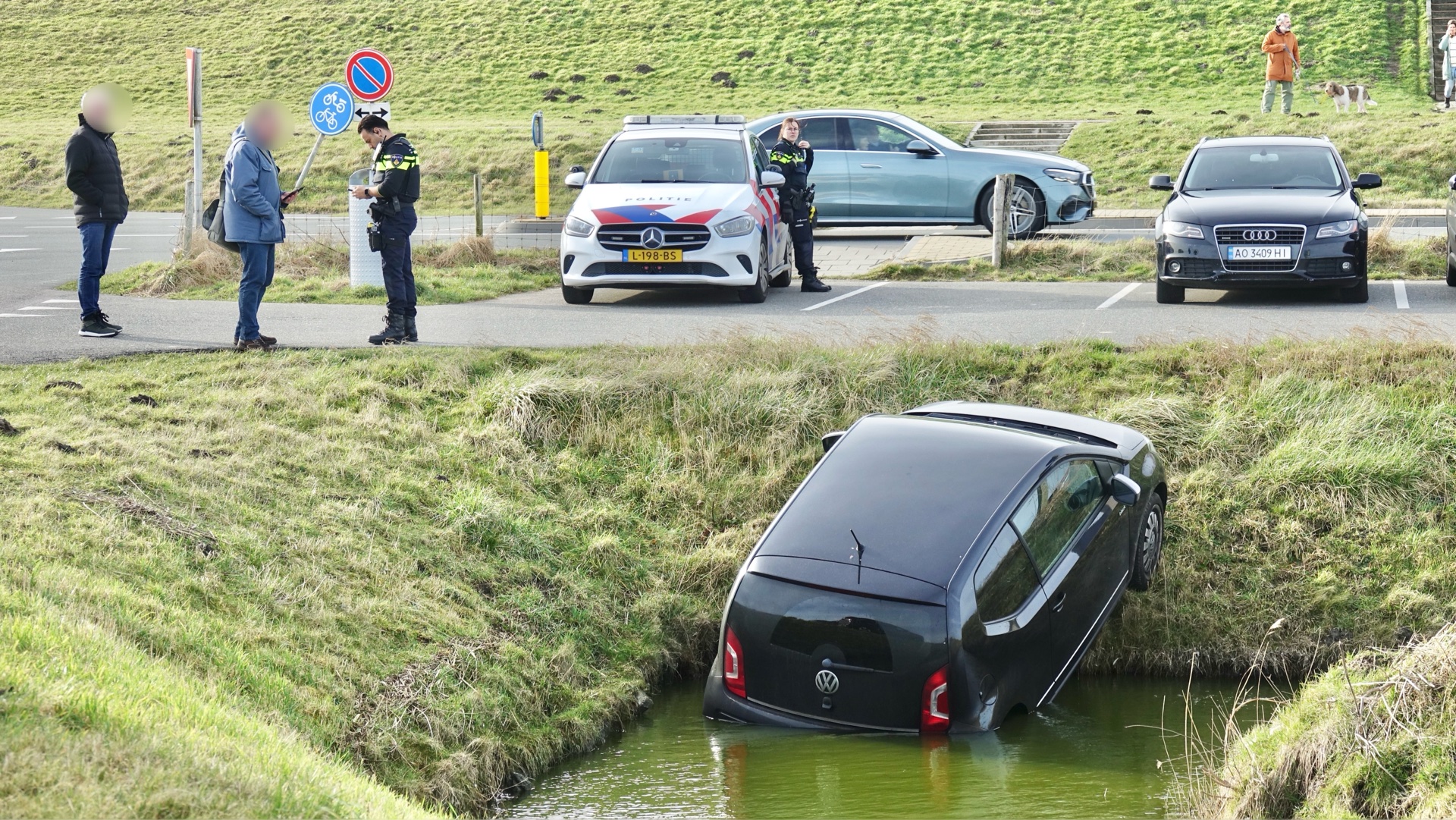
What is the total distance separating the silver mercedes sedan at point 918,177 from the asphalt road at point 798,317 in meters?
3.51

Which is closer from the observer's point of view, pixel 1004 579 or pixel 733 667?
pixel 1004 579

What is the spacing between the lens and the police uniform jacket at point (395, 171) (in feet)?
37.6

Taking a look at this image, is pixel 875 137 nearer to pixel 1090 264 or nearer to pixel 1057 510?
pixel 1090 264

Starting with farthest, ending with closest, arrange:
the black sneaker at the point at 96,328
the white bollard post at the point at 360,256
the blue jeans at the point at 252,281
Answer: the white bollard post at the point at 360,256 → the black sneaker at the point at 96,328 → the blue jeans at the point at 252,281

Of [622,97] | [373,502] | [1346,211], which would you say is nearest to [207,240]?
[373,502]

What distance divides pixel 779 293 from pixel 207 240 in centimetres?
693

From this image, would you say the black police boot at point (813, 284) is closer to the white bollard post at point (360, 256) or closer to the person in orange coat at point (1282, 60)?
the white bollard post at point (360, 256)

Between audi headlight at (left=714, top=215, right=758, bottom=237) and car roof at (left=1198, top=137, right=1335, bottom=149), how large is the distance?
16.0 feet

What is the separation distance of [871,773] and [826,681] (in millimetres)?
477

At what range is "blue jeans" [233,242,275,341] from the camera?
1108 centimetres

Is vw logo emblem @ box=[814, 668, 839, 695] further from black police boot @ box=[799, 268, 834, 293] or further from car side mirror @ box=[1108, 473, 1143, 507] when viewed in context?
black police boot @ box=[799, 268, 834, 293]

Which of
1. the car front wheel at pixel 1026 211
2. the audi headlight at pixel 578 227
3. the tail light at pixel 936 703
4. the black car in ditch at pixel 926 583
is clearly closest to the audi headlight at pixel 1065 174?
the car front wheel at pixel 1026 211

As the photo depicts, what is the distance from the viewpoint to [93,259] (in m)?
11.9

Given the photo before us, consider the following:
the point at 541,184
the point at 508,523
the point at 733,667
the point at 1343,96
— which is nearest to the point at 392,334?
the point at 508,523
